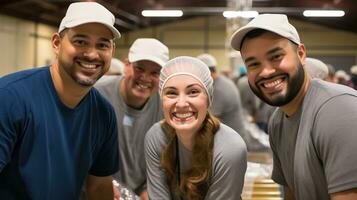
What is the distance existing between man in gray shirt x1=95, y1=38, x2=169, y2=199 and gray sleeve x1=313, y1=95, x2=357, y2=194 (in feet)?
5.15

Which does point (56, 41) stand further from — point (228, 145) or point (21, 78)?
point (228, 145)

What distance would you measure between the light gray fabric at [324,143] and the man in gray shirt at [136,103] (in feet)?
4.13

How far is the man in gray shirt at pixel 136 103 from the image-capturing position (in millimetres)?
3195

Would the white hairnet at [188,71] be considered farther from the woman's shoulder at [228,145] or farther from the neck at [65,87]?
the neck at [65,87]

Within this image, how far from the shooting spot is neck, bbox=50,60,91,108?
2.27 m

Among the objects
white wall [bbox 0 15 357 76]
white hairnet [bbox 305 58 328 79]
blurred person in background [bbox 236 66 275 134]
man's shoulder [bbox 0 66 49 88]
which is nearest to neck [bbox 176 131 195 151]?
man's shoulder [bbox 0 66 49 88]

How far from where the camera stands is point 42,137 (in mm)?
2207

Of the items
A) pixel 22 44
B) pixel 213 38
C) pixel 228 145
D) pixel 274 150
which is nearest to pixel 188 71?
pixel 228 145

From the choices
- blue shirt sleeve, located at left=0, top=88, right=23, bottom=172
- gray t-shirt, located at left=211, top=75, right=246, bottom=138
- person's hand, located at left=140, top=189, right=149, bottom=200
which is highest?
blue shirt sleeve, located at left=0, top=88, right=23, bottom=172

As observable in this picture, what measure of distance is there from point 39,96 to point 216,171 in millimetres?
959

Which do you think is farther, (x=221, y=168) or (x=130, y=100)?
(x=130, y=100)

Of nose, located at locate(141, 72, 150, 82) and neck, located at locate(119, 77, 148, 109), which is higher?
nose, located at locate(141, 72, 150, 82)

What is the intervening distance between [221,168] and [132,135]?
45.1 inches

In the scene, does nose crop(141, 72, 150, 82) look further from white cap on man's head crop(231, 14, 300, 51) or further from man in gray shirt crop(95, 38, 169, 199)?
white cap on man's head crop(231, 14, 300, 51)
